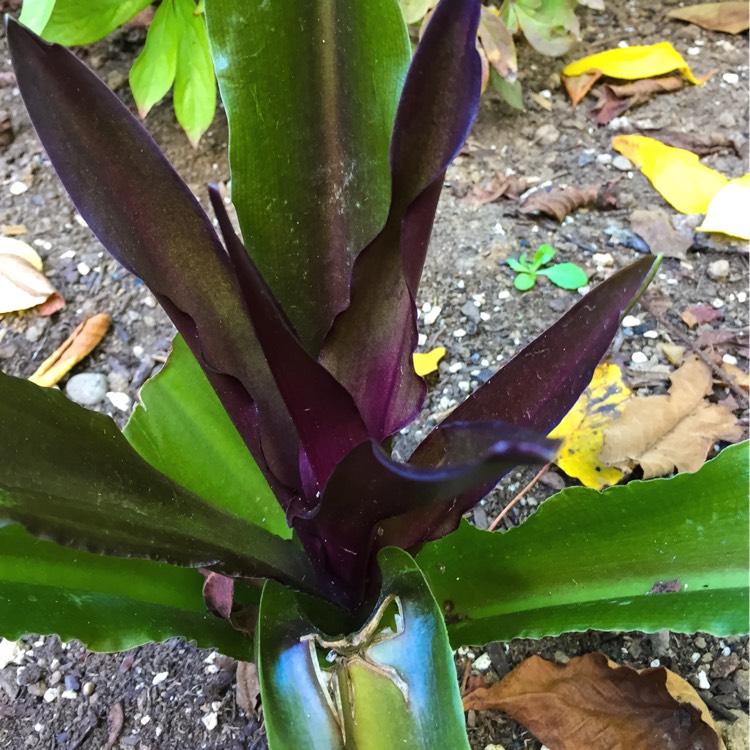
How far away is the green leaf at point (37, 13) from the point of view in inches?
32.2

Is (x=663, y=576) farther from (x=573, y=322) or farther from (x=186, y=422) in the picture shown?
(x=186, y=422)

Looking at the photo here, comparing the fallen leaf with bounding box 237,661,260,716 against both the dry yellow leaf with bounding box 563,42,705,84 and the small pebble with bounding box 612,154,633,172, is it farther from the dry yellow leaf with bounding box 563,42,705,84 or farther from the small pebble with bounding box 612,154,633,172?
the dry yellow leaf with bounding box 563,42,705,84

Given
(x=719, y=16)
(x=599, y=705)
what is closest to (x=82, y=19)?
(x=599, y=705)

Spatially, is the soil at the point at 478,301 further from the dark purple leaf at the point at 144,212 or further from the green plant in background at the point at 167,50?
the dark purple leaf at the point at 144,212

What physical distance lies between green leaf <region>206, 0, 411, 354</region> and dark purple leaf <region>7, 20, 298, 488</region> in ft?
0.15

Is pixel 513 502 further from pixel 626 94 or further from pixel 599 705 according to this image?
pixel 626 94

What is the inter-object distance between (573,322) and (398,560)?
0.21 metres

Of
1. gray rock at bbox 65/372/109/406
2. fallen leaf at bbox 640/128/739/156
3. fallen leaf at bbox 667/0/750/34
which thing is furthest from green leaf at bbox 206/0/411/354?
fallen leaf at bbox 667/0/750/34

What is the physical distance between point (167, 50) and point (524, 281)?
2.21 feet

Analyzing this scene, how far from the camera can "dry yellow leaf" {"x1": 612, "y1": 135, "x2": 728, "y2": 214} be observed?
1.25 m

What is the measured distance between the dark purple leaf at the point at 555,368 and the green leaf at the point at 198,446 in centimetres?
20

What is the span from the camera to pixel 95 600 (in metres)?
0.57

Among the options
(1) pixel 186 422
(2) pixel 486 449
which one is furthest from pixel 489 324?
(2) pixel 486 449

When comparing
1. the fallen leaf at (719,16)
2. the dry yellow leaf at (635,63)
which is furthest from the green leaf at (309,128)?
the fallen leaf at (719,16)
